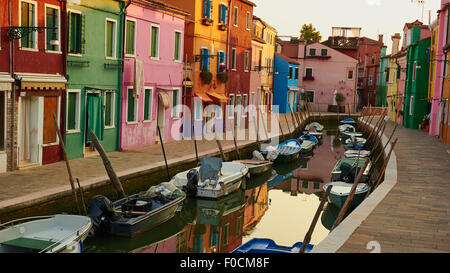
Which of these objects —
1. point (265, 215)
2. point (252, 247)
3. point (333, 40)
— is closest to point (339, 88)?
point (333, 40)

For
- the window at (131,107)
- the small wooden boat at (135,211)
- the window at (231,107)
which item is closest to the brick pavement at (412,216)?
the small wooden boat at (135,211)

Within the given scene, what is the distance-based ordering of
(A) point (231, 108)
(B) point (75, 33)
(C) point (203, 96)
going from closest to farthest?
(B) point (75, 33) < (C) point (203, 96) < (A) point (231, 108)

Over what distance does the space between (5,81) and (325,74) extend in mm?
44552

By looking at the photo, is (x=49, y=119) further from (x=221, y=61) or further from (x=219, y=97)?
(x=221, y=61)

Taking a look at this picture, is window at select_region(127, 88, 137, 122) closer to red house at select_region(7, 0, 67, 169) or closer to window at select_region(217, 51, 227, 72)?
red house at select_region(7, 0, 67, 169)

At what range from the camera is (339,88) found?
54.7 metres

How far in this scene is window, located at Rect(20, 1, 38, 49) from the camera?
536 inches

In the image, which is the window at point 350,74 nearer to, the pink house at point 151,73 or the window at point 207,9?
the window at point 207,9

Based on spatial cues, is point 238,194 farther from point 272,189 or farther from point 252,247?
point 252,247

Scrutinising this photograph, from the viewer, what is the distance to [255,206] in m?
15.4

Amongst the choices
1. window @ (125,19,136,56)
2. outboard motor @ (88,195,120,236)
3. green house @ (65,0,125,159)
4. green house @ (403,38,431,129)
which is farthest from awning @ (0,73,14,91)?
green house @ (403,38,431,129)

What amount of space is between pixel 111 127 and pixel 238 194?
4640 mm

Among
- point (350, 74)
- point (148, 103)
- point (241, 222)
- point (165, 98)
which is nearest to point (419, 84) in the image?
point (165, 98)

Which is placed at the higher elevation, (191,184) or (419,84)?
(419,84)
